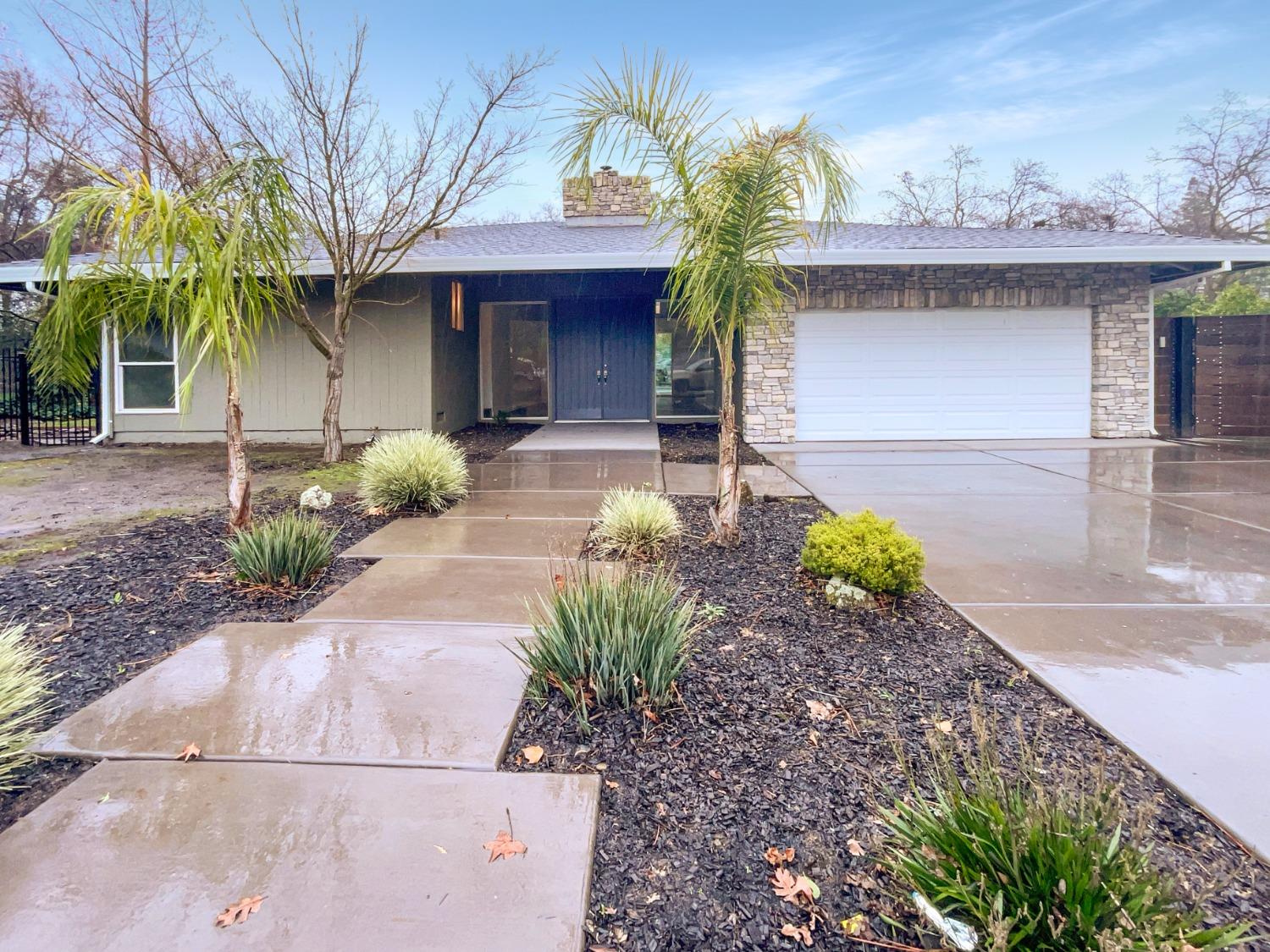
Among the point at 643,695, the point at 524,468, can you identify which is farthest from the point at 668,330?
the point at 643,695

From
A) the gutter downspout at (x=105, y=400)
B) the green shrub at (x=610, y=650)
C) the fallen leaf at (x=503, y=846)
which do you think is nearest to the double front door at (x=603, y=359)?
the gutter downspout at (x=105, y=400)

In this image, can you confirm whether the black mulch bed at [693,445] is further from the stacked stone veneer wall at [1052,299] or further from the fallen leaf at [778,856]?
the fallen leaf at [778,856]

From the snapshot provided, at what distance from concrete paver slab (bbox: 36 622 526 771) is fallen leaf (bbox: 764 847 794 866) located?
0.90m

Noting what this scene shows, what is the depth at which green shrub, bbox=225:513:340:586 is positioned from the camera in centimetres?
405

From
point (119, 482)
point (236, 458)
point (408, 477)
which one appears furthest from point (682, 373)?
point (236, 458)

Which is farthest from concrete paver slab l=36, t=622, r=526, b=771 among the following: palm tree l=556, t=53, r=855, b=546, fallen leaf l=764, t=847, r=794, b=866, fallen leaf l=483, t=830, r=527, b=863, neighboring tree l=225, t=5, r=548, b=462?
neighboring tree l=225, t=5, r=548, b=462

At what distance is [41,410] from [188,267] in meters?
12.6

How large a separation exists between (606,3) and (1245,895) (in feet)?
41.4

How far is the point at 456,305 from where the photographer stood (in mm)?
12953

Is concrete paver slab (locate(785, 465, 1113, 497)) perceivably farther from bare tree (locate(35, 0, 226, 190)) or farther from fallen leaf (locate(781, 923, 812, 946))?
bare tree (locate(35, 0, 226, 190))

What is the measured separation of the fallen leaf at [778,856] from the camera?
1.88 m

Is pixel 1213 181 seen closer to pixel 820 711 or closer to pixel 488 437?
pixel 488 437

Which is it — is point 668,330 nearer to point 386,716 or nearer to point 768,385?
point 768,385

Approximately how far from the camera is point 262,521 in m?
5.54
